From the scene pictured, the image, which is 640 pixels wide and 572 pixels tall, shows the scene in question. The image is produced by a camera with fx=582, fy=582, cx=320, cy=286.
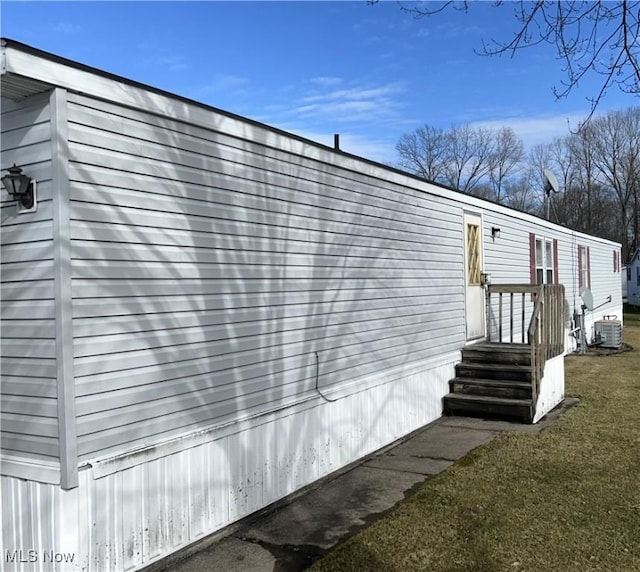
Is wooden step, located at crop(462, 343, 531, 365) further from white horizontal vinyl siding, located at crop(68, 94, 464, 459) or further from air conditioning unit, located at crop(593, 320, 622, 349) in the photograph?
air conditioning unit, located at crop(593, 320, 622, 349)

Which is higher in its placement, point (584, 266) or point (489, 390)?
point (584, 266)

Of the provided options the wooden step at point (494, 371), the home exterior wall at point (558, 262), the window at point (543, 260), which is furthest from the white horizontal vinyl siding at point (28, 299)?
the window at point (543, 260)

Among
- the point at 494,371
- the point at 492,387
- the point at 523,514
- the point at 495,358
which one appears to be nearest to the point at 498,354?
the point at 495,358

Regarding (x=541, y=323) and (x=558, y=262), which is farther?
(x=558, y=262)

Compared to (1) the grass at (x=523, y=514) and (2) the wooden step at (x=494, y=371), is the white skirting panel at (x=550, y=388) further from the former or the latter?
Answer: (1) the grass at (x=523, y=514)

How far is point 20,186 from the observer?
317 centimetres

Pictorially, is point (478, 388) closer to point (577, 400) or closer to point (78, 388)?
point (577, 400)

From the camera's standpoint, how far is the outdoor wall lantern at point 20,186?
125 inches

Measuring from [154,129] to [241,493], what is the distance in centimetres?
265

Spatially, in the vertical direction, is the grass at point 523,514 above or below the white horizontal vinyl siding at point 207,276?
below

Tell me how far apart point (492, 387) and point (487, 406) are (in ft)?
1.00

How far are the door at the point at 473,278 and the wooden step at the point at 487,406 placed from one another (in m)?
1.28

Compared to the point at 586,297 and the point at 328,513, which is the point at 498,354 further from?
the point at 586,297

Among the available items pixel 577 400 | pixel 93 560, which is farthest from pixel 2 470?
pixel 577 400
